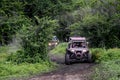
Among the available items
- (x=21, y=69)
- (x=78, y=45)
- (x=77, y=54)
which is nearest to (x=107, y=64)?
(x=21, y=69)

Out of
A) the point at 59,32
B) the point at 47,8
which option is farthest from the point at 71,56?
the point at 59,32

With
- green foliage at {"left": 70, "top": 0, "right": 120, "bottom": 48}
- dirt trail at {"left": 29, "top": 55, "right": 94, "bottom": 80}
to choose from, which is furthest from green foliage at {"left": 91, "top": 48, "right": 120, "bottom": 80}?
green foliage at {"left": 70, "top": 0, "right": 120, "bottom": 48}

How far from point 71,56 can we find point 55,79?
29.8 feet

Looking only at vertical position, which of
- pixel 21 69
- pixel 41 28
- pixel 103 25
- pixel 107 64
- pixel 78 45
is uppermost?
pixel 41 28

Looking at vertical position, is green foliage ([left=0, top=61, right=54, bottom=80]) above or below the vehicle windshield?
below

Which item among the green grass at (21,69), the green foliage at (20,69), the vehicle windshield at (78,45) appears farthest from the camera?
the vehicle windshield at (78,45)

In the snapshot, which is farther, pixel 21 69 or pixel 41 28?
pixel 41 28

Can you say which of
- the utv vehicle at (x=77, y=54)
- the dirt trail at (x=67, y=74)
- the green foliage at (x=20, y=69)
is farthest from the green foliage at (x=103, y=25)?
the dirt trail at (x=67, y=74)

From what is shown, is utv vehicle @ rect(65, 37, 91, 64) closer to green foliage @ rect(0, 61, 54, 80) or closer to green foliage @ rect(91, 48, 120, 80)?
green foliage @ rect(91, 48, 120, 80)

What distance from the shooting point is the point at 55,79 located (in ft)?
51.5

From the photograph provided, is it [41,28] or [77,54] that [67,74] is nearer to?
[41,28]

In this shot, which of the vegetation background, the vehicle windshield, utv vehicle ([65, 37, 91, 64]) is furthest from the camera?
the vehicle windshield

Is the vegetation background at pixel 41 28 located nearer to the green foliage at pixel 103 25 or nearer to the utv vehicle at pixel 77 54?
the green foliage at pixel 103 25

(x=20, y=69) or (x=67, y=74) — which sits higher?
(x=20, y=69)
